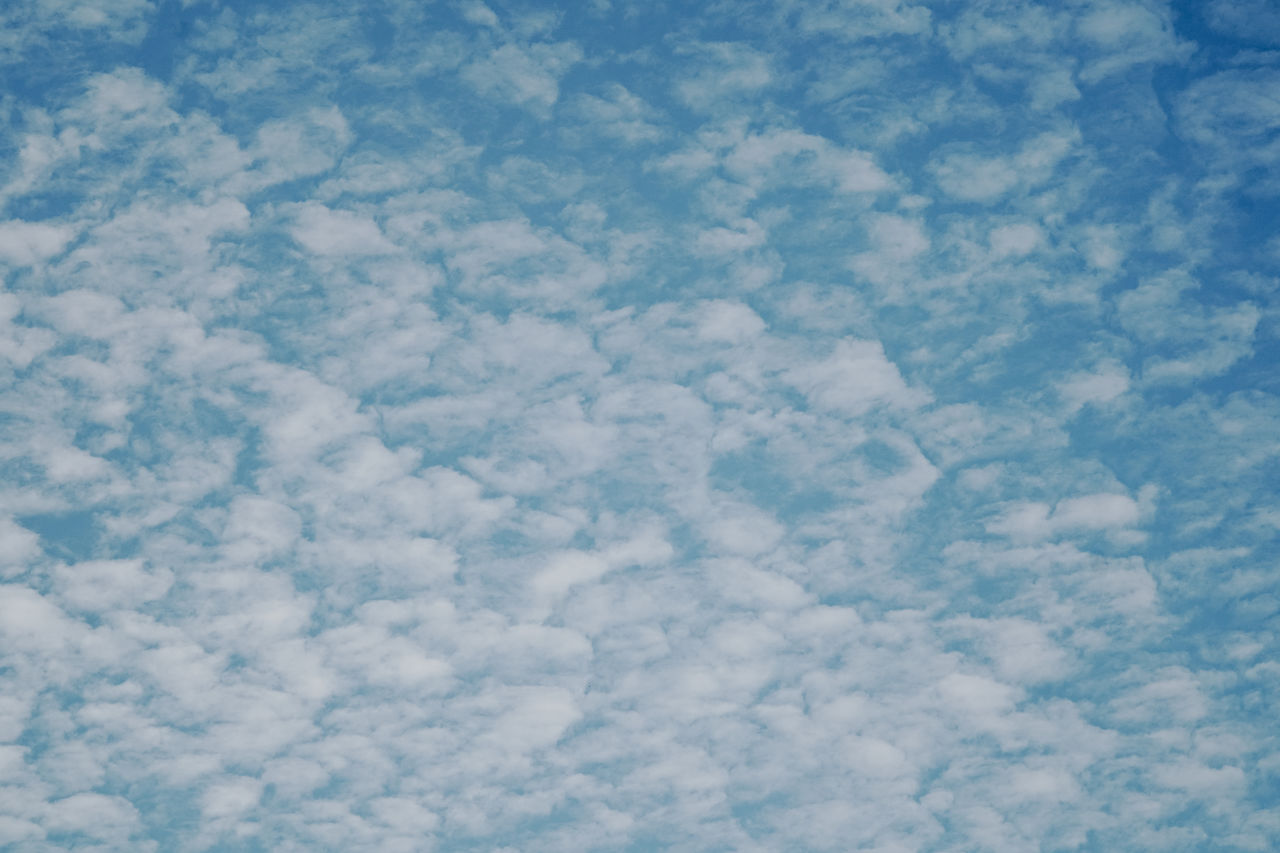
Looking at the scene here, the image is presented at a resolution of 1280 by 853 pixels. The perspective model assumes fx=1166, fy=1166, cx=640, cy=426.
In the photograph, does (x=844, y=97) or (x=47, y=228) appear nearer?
(x=47, y=228)

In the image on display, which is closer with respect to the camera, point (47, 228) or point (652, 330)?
point (47, 228)

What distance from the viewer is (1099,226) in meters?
12.4

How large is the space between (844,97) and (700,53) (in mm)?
1635

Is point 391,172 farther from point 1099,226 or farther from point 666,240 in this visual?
point 1099,226

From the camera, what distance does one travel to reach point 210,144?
1212 cm

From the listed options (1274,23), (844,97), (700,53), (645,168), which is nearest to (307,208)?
(645,168)

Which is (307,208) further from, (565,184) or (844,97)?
(844,97)

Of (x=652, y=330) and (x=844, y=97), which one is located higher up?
(x=844, y=97)

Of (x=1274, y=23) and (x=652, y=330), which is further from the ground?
(x=1274, y=23)

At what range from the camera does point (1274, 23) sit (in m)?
11.8

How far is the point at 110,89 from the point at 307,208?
2266mm

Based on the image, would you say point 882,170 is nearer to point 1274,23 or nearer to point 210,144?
point 1274,23

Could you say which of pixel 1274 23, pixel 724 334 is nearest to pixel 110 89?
pixel 724 334

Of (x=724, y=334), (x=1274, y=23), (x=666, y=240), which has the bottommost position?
(x=724, y=334)
